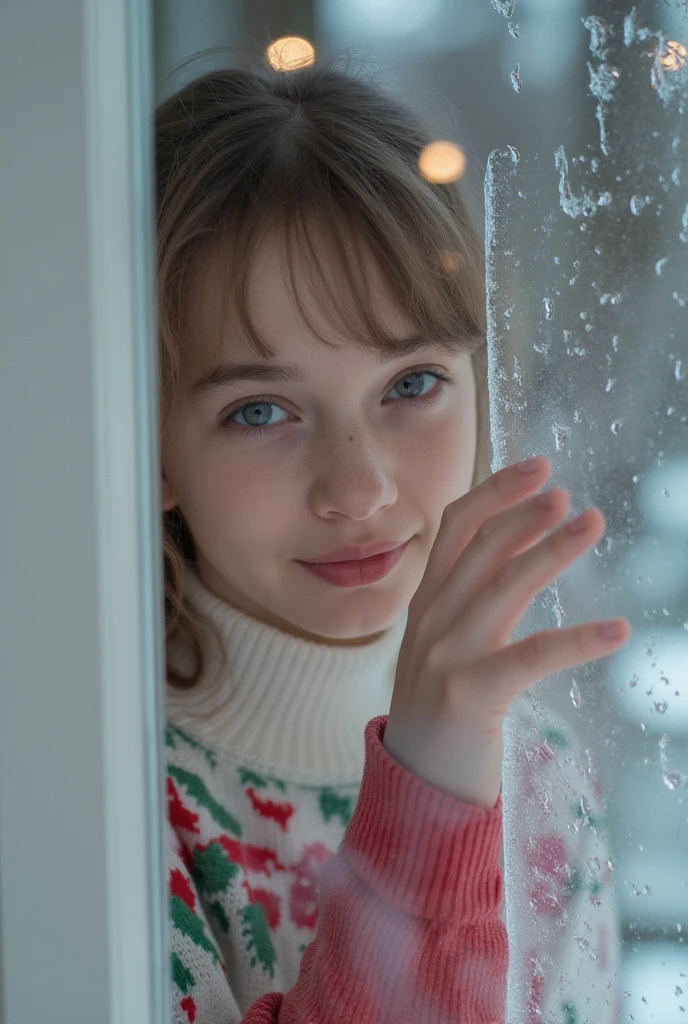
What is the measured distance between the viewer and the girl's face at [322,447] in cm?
39

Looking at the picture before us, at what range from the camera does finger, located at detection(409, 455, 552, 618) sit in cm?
36

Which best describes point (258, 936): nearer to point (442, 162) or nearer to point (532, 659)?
point (532, 659)

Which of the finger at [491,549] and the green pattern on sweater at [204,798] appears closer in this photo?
the finger at [491,549]

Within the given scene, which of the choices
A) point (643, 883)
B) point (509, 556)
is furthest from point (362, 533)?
point (643, 883)

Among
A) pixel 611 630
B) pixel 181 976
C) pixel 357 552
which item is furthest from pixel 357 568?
pixel 181 976

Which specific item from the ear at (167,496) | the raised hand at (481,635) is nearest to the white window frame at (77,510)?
the ear at (167,496)

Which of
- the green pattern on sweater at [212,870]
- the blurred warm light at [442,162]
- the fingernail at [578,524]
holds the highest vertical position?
the blurred warm light at [442,162]

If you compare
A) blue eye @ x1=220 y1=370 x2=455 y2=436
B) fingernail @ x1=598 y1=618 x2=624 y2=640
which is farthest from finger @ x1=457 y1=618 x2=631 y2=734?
blue eye @ x1=220 y1=370 x2=455 y2=436

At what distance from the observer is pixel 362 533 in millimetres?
398

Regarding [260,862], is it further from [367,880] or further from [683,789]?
[683,789]

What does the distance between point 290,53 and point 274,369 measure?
5.2 inches

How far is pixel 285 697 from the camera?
0.47m

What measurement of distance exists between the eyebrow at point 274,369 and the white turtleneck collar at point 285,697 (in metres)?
0.09

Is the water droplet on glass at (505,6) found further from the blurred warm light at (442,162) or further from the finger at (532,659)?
the finger at (532,659)
